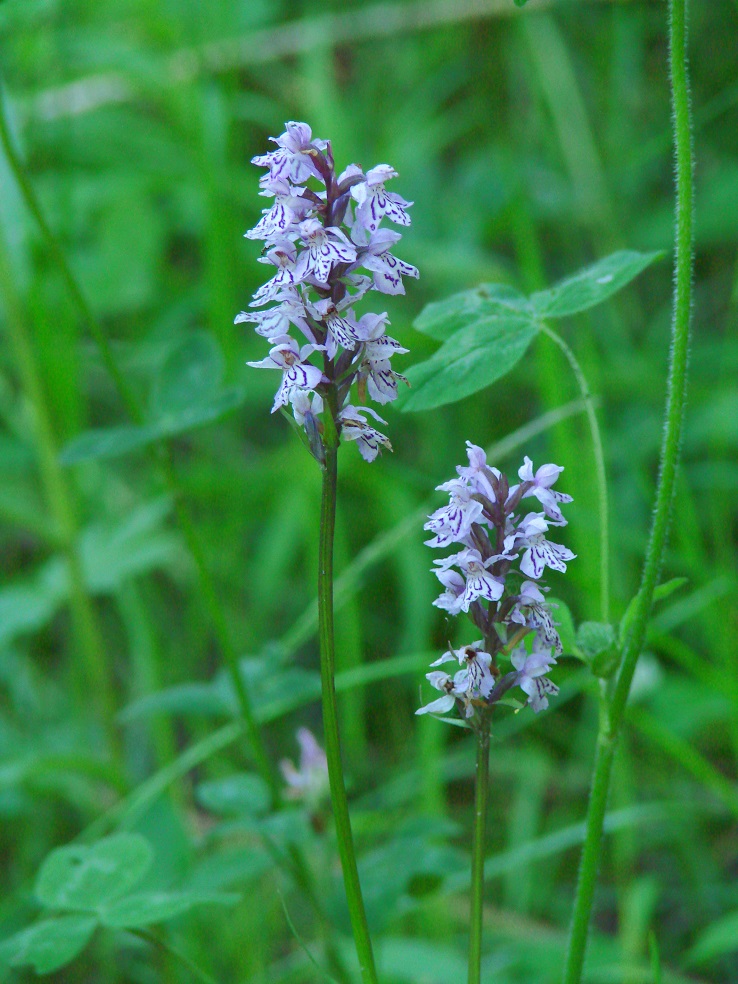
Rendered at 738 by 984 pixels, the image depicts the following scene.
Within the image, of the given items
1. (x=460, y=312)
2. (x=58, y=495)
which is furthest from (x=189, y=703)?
(x=460, y=312)

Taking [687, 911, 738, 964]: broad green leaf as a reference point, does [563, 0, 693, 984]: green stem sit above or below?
above

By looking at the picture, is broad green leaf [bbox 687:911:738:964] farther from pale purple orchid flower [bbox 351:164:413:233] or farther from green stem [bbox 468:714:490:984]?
pale purple orchid flower [bbox 351:164:413:233]

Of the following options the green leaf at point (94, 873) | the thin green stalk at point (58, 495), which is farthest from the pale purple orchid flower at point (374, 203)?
the thin green stalk at point (58, 495)

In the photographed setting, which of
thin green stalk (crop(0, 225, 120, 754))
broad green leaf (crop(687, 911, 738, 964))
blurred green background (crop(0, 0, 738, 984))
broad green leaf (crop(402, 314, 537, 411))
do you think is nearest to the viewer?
broad green leaf (crop(402, 314, 537, 411))

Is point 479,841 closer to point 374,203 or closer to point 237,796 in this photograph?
point 374,203

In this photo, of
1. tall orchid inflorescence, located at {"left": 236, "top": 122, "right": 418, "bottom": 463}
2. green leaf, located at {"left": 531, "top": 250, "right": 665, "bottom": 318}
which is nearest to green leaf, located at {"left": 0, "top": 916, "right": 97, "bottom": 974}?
tall orchid inflorescence, located at {"left": 236, "top": 122, "right": 418, "bottom": 463}
